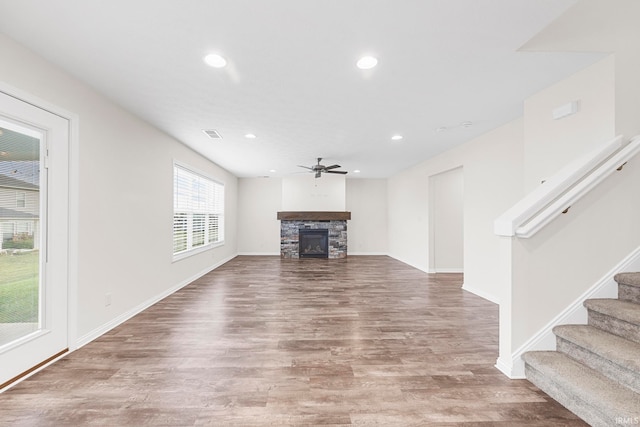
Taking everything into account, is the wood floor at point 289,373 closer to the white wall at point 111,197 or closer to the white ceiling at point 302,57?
the white wall at point 111,197

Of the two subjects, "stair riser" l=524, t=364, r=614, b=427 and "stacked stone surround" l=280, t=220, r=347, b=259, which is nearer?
"stair riser" l=524, t=364, r=614, b=427

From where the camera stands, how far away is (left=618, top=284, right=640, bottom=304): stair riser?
1.91 m

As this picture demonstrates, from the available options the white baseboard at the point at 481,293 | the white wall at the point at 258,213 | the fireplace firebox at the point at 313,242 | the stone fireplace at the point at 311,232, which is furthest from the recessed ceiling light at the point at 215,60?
the white wall at the point at 258,213

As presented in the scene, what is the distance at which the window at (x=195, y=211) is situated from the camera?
4.62 meters

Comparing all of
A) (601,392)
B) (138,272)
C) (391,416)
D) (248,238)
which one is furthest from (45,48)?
(248,238)

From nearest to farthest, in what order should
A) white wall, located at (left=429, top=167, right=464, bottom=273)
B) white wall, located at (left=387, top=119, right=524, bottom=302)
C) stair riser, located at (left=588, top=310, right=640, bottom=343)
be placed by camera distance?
stair riser, located at (left=588, top=310, right=640, bottom=343) < white wall, located at (left=387, top=119, right=524, bottom=302) < white wall, located at (left=429, top=167, right=464, bottom=273)

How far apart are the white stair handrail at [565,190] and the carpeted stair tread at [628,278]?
712 mm

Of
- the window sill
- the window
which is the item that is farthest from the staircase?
the window

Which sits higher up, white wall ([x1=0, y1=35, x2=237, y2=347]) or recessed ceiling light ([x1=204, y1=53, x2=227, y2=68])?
recessed ceiling light ([x1=204, y1=53, x2=227, y2=68])

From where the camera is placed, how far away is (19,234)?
6.54ft

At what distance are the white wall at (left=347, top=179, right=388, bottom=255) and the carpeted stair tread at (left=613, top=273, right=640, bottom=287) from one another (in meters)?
6.56

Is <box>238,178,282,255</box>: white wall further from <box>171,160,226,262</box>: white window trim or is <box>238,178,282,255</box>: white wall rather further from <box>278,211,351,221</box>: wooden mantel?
<box>171,160,226,262</box>: white window trim

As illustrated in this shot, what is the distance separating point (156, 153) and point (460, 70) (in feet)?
12.6

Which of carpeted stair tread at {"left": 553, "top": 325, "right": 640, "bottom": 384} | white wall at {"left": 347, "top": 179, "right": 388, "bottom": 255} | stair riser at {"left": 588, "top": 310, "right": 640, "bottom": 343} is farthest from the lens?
white wall at {"left": 347, "top": 179, "right": 388, "bottom": 255}
